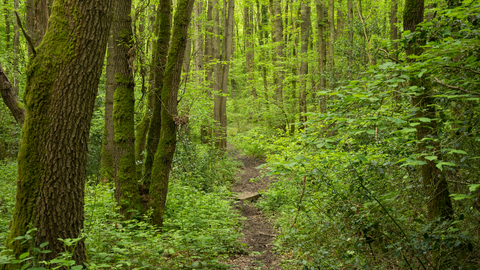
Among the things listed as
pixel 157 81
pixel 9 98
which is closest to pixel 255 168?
pixel 157 81

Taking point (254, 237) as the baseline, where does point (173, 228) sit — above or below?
above

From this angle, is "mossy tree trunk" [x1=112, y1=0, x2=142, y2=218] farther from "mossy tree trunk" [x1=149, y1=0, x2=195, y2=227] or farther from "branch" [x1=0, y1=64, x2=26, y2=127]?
"branch" [x1=0, y1=64, x2=26, y2=127]

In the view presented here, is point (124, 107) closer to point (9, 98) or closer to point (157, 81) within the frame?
point (157, 81)

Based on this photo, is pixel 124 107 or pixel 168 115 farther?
pixel 168 115

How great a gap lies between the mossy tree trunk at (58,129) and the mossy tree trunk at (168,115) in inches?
101

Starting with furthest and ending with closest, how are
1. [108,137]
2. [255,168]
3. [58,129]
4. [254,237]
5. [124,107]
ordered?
[108,137] < [254,237] < [124,107] < [255,168] < [58,129]

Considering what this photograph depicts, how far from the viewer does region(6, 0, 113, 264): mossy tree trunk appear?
299 cm

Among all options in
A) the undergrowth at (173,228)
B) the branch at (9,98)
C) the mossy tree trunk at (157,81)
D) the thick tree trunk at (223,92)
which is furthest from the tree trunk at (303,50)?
the branch at (9,98)

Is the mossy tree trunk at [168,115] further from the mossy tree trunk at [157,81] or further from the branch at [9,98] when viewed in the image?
the branch at [9,98]

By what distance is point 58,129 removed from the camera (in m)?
3.05

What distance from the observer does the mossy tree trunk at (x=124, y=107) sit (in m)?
5.66

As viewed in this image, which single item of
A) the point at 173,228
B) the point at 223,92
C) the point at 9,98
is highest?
the point at 223,92

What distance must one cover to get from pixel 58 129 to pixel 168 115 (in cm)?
290

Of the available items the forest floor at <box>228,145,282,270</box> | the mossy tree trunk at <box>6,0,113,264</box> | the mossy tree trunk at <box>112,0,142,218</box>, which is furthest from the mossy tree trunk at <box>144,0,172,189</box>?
the mossy tree trunk at <box>6,0,113,264</box>
